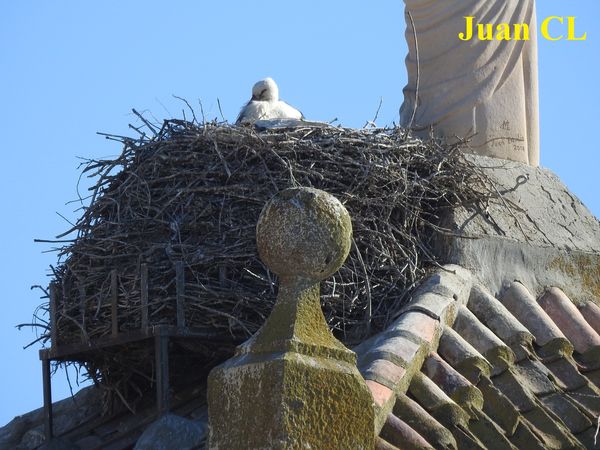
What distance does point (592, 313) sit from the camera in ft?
33.1

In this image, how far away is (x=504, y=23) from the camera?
11094 millimetres

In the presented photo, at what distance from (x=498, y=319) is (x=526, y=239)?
801 mm

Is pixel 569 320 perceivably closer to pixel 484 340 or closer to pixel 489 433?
pixel 484 340

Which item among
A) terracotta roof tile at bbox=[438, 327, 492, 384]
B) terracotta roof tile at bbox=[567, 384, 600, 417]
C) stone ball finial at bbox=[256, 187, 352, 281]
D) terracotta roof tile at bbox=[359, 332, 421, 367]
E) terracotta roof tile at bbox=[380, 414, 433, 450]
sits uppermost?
stone ball finial at bbox=[256, 187, 352, 281]

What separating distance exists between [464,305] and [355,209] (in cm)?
94

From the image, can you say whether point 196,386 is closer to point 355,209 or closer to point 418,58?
point 355,209

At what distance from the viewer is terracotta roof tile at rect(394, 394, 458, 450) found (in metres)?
7.96

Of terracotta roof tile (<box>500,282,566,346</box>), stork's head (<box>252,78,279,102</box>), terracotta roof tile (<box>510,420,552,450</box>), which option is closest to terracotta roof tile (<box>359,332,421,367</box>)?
terracotta roof tile (<box>510,420,552,450</box>)

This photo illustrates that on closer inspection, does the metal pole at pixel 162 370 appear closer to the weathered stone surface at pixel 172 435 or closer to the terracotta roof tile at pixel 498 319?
the weathered stone surface at pixel 172 435

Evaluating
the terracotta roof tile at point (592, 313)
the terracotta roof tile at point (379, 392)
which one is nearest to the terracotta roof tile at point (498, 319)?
the terracotta roof tile at point (592, 313)

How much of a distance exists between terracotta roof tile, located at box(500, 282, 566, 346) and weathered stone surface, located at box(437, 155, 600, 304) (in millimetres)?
87

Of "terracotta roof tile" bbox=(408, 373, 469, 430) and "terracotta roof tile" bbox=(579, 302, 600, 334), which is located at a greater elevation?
"terracotta roof tile" bbox=(579, 302, 600, 334)

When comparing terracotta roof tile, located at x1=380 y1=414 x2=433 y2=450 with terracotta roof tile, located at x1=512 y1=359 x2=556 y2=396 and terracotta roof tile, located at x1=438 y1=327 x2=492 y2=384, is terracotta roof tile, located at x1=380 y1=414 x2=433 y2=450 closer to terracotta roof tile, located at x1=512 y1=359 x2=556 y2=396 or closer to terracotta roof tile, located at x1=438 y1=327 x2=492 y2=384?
terracotta roof tile, located at x1=438 y1=327 x2=492 y2=384

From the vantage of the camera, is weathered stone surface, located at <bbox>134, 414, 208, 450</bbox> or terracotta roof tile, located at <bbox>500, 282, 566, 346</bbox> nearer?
weathered stone surface, located at <bbox>134, 414, 208, 450</bbox>
